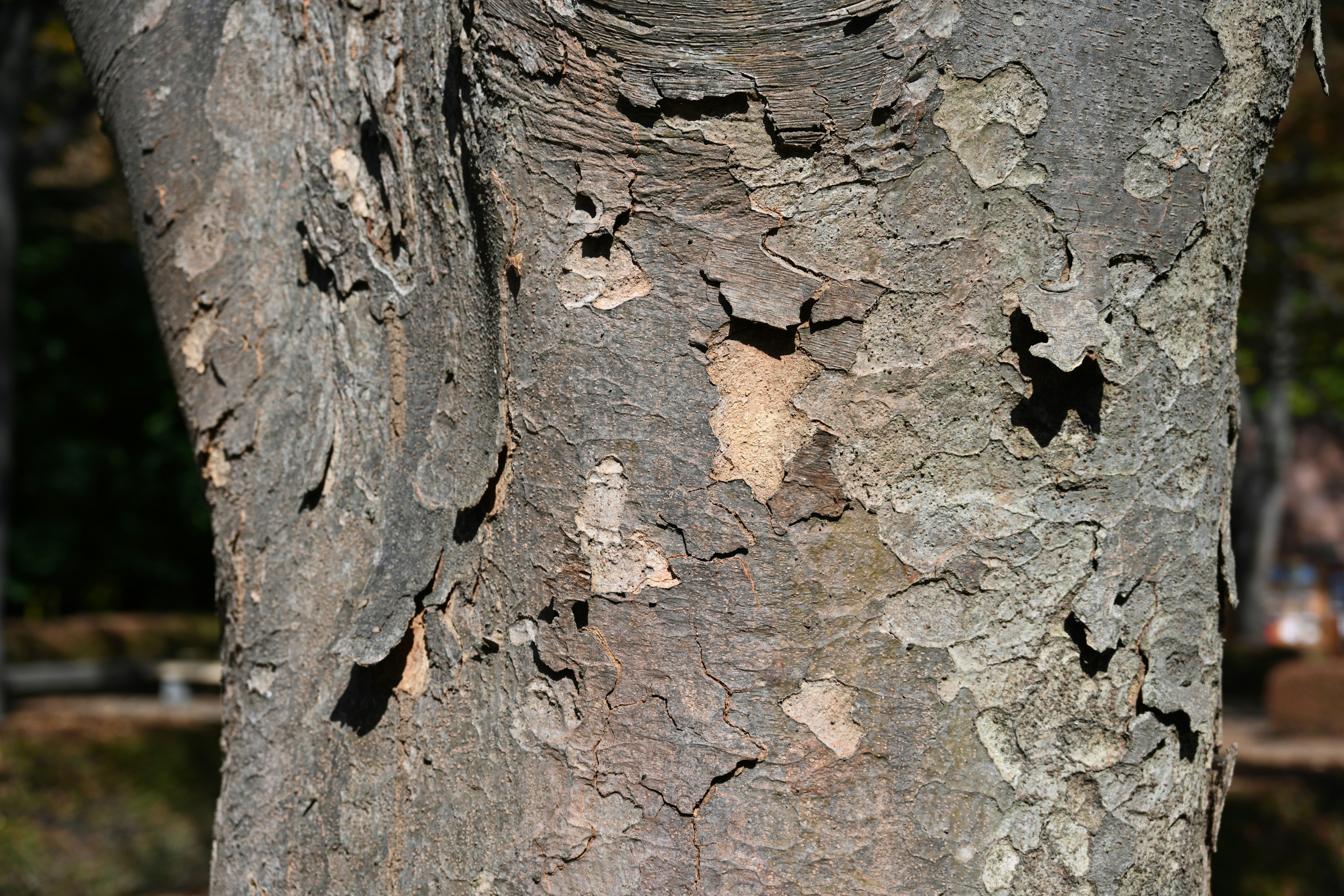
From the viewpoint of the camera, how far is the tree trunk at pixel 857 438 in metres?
0.98

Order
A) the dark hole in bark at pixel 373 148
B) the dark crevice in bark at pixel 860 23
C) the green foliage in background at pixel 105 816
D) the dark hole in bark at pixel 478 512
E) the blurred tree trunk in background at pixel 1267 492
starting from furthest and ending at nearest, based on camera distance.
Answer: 1. the blurred tree trunk in background at pixel 1267 492
2. the green foliage in background at pixel 105 816
3. the dark hole in bark at pixel 373 148
4. the dark hole in bark at pixel 478 512
5. the dark crevice in bark at pixel 860 23

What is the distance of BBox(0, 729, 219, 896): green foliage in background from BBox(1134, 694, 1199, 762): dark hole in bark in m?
5.21

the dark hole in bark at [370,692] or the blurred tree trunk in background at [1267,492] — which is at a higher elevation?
the blurred tree trunk in background at [1267,492]

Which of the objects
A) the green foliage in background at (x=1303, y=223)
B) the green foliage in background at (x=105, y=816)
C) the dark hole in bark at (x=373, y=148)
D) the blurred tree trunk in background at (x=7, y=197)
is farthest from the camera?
the green foliage in background at (x=1303, y=223)

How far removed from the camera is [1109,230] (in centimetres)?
99

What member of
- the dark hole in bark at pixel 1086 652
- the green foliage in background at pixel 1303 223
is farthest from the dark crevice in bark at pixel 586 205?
the green foliage in background at pixel 1303 223

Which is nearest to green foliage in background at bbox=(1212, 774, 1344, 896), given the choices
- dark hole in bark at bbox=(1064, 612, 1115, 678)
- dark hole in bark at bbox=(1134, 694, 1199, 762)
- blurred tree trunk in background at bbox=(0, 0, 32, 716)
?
dark hole in bark at bbox=(1134, 694, 1199, 762)

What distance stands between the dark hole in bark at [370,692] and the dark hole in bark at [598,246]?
470 mm

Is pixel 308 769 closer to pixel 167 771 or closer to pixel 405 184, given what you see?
pixel 405 184

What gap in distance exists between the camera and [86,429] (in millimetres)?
9711

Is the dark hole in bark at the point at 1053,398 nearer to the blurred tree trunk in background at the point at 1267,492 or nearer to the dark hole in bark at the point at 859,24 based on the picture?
the dark hole in bark at the point at 859,24

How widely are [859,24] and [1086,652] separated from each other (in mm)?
622

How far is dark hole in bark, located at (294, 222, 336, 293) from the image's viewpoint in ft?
4.35

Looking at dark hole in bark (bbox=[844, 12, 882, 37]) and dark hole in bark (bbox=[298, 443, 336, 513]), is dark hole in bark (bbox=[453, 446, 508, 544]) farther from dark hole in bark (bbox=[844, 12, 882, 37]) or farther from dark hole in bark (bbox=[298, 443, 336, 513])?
dark hole in bark (bbox=[844, 12, 882, 37])
